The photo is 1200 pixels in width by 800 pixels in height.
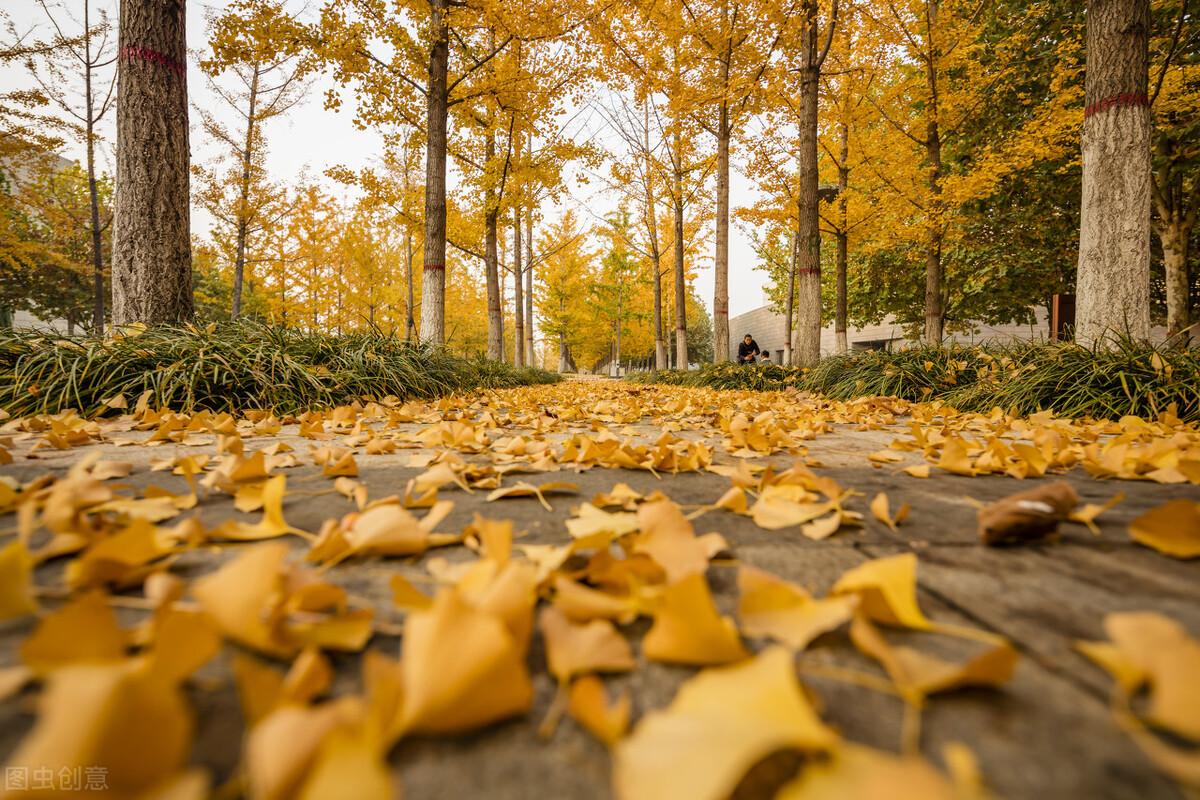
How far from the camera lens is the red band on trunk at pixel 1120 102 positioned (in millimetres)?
3264

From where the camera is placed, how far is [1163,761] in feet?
1.18

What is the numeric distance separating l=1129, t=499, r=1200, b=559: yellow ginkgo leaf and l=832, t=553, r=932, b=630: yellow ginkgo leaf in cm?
48

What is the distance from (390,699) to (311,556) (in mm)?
461

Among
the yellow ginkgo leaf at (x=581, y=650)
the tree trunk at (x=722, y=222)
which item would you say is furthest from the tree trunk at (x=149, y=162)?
the tree trunk at (x=722, y=222)

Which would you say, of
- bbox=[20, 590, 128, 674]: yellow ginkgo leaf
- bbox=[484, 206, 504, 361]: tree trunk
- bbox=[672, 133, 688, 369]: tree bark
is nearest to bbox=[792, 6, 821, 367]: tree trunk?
bbox=[672, 133, 688, 369]: tree bark

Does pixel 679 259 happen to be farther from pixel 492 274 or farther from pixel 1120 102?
pixel 1120 102

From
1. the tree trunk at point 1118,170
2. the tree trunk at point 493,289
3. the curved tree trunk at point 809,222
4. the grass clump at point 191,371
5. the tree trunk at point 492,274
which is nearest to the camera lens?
the grass clump at point 191,371

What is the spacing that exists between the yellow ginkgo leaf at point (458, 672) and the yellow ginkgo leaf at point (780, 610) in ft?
0.89

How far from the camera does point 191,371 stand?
8.82 feet

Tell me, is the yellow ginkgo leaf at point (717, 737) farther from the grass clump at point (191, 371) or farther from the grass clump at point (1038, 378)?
the grass clump at point (1038, 378)

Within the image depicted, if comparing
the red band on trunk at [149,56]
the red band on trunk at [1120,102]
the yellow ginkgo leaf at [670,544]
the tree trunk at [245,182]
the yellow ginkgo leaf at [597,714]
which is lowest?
the yellow ginkgo leaf at [597,714]

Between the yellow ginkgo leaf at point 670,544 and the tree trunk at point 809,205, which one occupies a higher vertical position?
the tree trunk at point 809,205

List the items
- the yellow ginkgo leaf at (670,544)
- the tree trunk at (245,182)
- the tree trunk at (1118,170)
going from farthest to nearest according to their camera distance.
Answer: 1. the tree trunk at (245,182)
2. the tree trunk at (1118,170)
3. the yellow ginkgo leaf at (670,544)

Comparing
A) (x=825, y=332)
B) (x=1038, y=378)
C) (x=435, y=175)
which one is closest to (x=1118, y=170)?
(x=1038, y=378)
